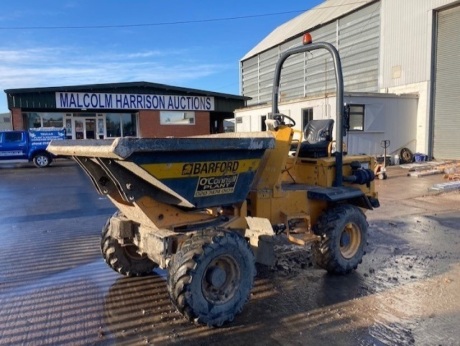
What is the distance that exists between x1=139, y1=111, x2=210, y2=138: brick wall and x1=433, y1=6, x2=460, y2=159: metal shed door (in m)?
15.1

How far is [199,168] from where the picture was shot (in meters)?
3.74

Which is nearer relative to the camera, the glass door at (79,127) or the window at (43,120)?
the window at (43,120)

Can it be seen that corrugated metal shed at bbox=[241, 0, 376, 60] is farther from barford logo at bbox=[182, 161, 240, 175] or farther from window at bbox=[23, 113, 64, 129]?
barford logo at bbox=[182, 161, 240, 175]

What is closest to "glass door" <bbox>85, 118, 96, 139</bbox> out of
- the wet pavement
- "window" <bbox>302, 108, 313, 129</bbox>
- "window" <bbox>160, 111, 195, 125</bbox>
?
"window" <bbox>160, 111, 195, 125</bbox>

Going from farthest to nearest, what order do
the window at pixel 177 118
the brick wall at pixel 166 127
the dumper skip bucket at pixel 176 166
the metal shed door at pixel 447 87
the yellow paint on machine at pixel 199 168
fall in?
the window at pixel 177 118, the brick wall at pixel 166 127, the metal shed door at pixel 447 87, the yellow paint on machine at pixel 199 168, the dumper skip bucket at pixel 176 166

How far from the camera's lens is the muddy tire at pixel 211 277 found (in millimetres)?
3617

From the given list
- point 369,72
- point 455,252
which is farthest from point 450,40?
point 455,252

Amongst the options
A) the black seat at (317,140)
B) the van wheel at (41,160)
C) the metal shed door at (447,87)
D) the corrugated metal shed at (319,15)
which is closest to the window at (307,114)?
the metal shed door at (447,87)

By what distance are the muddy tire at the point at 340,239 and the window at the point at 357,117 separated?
1325 cm

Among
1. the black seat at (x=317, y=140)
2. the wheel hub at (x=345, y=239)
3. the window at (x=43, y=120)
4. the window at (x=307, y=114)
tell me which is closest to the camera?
the wheel hub at (x=345, y=239)

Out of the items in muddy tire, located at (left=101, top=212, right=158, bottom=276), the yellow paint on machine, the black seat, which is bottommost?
muddy tire, located at (left=101, top=212, right=158, bottom=276)

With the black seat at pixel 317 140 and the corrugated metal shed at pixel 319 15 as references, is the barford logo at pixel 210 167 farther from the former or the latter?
the corrugated metal shed at pixel 319 15

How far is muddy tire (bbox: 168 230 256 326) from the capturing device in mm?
3617

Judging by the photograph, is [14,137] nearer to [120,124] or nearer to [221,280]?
[120,124]
